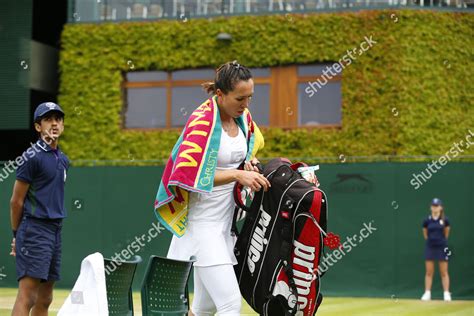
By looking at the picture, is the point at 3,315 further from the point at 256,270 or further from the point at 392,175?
the point at 392,175

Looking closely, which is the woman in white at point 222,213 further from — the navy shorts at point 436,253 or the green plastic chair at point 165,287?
the navy shorts at point 436,253

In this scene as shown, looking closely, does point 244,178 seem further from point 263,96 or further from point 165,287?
point 263,96

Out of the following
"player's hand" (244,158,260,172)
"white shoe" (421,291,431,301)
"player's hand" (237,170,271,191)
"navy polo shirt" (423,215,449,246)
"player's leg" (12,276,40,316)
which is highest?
"player's hand" (244,158,260,172)

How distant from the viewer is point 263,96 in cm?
2217

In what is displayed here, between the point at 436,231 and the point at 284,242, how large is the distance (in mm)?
10045

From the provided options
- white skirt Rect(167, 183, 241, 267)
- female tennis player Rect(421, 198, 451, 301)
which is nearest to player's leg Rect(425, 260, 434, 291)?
female tennis player Rect(421, 198, 451, 301)

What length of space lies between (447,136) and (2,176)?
32.9ft

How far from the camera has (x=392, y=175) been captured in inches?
616

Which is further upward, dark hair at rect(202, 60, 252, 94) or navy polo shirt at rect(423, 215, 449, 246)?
dark hair at rect(202, 60, 252, 94)

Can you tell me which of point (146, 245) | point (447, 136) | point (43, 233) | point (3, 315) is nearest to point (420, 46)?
point (447, 136)

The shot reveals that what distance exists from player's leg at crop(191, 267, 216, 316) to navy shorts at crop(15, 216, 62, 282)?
4.81 ft

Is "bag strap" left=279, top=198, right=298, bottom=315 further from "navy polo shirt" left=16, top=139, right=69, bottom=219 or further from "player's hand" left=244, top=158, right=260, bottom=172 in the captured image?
"navy polo shirt" left=16, top=139, right=69, bottom=219

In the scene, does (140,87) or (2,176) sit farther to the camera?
Result: (140,87)

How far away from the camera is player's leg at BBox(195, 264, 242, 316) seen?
17.5 feet
